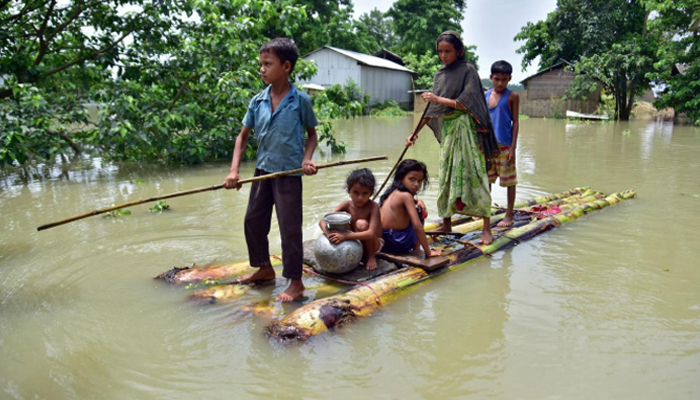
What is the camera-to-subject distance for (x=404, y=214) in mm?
3719

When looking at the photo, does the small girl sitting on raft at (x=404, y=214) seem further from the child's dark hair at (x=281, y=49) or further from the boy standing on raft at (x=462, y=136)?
the child's dark hair at (x=281, y=49)

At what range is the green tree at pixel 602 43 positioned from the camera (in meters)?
20.1

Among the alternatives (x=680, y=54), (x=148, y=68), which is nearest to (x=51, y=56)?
(x=148, y=68)

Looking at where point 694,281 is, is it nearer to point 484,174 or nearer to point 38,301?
point 484,174

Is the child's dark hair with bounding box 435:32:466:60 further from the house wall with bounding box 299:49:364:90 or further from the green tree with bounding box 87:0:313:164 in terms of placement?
the house wall with bounding box 299:49:364:90

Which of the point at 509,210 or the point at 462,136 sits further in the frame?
the point at 509,210

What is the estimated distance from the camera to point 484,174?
4223mm

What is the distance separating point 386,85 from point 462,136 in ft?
86.8

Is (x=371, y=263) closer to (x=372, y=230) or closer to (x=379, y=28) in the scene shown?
(x=372, y=230)

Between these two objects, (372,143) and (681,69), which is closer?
(372,143)

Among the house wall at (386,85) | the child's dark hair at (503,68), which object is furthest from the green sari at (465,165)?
the house wall at (386,85)

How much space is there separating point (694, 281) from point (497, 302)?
1.60 metres

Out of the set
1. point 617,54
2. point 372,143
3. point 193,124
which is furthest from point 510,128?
point 617,54

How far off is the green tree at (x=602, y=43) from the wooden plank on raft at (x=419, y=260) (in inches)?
765
